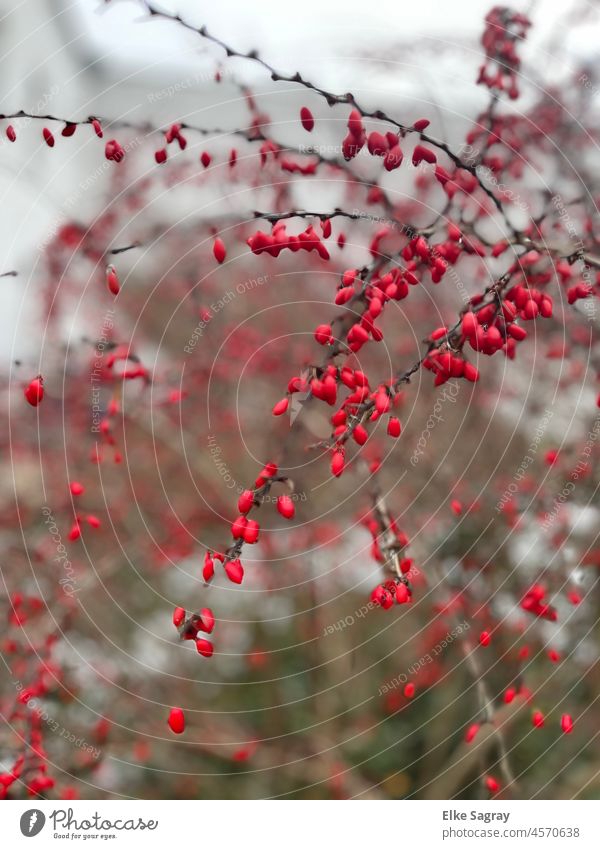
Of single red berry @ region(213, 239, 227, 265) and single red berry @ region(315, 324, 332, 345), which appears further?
single red berry @ region(213, 239, 227, 265)

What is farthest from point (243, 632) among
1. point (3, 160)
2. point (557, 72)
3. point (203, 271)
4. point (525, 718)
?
point (557, 72)

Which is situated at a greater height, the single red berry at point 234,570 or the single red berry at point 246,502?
the single red berry at point 246,502

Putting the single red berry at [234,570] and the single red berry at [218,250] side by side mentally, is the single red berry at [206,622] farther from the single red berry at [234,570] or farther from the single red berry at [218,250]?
the single red berry at [218,250]

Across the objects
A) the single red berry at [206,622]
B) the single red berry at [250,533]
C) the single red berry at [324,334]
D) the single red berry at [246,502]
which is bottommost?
the single red berry at [206,622]
